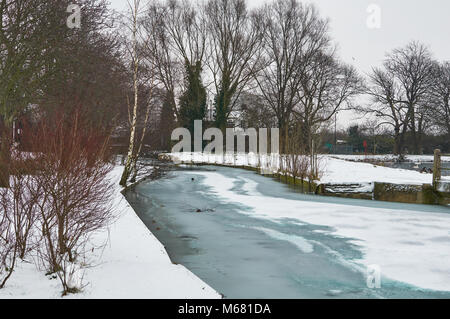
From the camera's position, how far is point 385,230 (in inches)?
442

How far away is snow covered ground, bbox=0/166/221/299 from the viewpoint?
18.5 ft

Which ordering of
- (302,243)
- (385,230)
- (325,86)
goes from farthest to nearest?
(325,86) < (385,230) < (302,243)

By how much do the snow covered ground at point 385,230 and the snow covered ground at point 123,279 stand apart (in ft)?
10.9

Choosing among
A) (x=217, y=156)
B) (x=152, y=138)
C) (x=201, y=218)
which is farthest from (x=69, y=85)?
(x=217, y=156)

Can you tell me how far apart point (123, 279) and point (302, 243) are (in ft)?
15.6

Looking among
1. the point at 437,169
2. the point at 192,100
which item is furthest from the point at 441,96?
the point at 437,169

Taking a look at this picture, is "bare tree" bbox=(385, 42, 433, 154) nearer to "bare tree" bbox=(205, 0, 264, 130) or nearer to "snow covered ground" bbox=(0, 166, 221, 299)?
"bare tree" bbox=(205, 0, 264, 130)

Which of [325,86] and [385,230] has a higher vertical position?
[325,86]

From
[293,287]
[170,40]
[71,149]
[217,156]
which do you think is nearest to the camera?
[71,149]

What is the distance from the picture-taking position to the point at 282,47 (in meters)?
43.7

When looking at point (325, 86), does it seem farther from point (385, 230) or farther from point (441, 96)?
point (385, 230)

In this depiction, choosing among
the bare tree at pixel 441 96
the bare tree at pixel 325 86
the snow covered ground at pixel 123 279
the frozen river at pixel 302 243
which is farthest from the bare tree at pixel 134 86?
the bare tree at pixel 441 96
